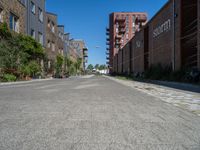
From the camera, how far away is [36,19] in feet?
137

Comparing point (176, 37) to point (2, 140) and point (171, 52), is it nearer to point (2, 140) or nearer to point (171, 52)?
point (171, 52)

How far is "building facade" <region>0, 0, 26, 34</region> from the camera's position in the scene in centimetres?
2889

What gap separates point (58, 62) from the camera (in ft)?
187

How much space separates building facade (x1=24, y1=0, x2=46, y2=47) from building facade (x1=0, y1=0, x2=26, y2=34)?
79.3 inches

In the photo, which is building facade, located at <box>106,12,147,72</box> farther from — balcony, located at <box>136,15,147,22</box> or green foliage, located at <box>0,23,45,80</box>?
green foliage, located at <box>0,23,45,80</box>

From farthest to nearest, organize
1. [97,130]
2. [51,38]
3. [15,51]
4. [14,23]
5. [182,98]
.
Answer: [51,38] → [14,23] → [15,51] → [182,98] → [97,130]

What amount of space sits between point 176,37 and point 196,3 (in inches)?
155

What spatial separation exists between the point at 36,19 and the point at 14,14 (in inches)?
388

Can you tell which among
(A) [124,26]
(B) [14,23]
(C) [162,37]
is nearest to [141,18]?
(A) [124,26]

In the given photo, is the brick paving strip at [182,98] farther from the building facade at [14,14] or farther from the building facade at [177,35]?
the building facade at [14,14]

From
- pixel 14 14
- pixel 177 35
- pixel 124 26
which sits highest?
pixel 124 26

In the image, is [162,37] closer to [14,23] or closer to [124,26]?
[14,23]

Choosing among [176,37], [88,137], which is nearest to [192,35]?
[176,37]

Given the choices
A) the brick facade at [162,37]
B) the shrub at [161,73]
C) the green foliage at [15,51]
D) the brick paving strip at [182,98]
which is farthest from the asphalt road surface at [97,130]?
the brick facade at [162,37]
